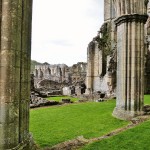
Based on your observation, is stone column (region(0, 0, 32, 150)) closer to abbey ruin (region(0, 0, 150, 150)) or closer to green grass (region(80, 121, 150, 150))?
abbey ruin (region(0, 0, 150, 150))

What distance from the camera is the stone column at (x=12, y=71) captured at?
3.56 m

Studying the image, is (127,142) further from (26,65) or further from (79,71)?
(79,71)

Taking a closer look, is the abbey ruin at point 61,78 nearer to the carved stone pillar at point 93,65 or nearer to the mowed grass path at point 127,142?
the carved stone pillar at point 93,65

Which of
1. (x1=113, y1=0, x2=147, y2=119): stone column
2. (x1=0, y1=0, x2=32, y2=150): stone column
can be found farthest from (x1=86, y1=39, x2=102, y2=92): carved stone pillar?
(x1=0, y1=0, x2=32, y2=150): stone column

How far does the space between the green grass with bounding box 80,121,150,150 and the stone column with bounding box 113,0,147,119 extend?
226cm

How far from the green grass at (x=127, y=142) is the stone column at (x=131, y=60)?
2262 millimetres

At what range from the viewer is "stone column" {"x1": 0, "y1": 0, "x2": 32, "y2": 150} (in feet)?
11.7

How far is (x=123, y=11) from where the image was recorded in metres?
8.71

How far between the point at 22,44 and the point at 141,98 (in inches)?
226

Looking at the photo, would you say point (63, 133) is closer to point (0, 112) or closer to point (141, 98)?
point (0, 112)

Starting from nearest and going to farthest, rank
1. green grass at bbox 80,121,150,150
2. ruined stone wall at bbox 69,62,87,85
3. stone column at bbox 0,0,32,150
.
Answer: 1. stone column at bbox 0,0,32,150
2. green grass at bbox 80,121,150,150
3. ruined stone wall at bbox 69,62,87,85

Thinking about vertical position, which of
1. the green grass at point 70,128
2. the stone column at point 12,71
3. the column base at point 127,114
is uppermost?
the stone column at point 12,71

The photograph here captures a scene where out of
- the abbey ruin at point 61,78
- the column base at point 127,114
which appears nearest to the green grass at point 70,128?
the column base at point 127,114

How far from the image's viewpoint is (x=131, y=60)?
27.9 feet
